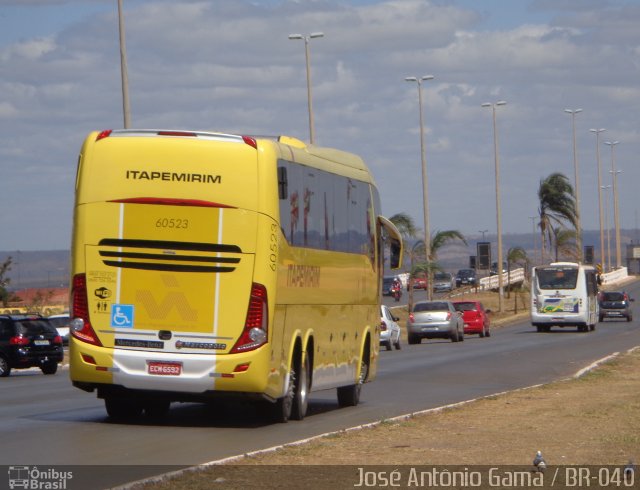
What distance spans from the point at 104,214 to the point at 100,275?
73 centimetres

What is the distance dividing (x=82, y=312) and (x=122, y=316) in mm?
521

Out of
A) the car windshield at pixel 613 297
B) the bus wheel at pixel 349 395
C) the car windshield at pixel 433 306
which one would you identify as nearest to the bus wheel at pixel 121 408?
the bus wheel at pixel 349 395

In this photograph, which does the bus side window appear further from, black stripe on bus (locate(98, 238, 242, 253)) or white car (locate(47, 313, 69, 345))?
white car (locate(47, 313, 69, 345))

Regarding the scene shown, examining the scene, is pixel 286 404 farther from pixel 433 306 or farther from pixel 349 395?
pixel 433 306

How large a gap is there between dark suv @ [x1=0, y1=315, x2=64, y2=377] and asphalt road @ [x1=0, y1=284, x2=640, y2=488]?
0.51 metres

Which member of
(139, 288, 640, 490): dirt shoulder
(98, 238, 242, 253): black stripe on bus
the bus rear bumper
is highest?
(98, 238, 242, 253): black stripe on bus

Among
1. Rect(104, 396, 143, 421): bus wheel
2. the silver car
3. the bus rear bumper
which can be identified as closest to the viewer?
the bus rear bumper

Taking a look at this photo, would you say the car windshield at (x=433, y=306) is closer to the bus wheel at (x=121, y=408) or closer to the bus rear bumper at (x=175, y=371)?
the bus wheel at (x=121, y=408)

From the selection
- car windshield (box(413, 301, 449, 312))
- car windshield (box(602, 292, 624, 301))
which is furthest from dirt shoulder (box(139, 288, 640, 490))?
car windshield (box(602, 292, 624, 301))

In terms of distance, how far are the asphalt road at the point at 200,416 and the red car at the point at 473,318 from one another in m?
17.8

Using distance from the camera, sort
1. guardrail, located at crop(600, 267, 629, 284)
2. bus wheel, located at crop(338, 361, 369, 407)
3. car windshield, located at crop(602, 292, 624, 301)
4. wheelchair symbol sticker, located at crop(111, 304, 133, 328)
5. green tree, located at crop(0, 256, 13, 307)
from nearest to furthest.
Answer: wheelchair symbol sticker, located at crop(111, 304, 133, 328) → bus wheel, located at crop(338, 361, 369, 407) → car windshield, located at crop(602, 292, 624, 301) → green tree, located at crop(0, 256, 13, 307) → guardrail, located at crop(600, 267, 629, 284)

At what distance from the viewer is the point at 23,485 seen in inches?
458

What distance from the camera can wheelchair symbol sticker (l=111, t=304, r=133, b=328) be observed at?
16.8 m

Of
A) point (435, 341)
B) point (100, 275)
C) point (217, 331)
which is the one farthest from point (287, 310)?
point (435, 341)
